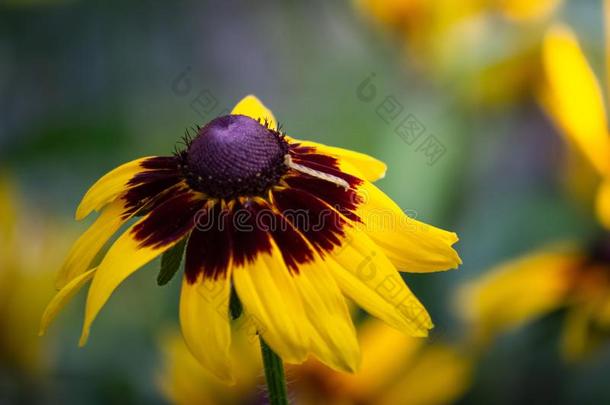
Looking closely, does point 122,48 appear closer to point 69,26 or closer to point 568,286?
point 69,26

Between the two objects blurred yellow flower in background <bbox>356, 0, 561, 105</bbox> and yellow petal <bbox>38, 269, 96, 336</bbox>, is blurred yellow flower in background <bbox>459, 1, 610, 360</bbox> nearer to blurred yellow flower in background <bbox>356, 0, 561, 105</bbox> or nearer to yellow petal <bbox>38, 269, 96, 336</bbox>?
blurred yellow flower in background <bbox>356, 0, 561, 105</bbox>

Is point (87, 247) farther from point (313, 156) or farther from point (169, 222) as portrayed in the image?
Answer: point (313, 156)

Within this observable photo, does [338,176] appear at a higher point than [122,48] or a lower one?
lower

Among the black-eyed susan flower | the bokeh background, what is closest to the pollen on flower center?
the black-eyed susan flower

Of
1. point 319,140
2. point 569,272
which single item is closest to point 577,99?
point 569,272

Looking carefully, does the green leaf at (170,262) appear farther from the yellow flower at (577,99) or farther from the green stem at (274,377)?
the yellow flower at (577,99)

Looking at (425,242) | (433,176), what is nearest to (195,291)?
(425,242)
